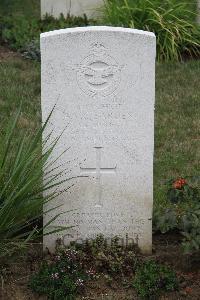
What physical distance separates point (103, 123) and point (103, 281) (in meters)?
0.91

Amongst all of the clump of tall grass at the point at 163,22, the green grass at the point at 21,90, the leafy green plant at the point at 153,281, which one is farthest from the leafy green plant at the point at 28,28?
the leafy green plant at the point at 153,281

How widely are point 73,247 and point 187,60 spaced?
5.15 meters

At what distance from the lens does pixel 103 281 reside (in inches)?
175

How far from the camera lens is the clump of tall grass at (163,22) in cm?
926

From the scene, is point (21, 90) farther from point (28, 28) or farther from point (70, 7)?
point (70, 7)

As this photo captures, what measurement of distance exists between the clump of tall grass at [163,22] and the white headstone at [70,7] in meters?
0.52

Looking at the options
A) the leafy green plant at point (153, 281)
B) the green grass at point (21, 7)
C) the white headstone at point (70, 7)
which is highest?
the green grass at point (21, 7)

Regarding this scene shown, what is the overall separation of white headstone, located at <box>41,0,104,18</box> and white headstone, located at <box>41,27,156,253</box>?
20.0ft

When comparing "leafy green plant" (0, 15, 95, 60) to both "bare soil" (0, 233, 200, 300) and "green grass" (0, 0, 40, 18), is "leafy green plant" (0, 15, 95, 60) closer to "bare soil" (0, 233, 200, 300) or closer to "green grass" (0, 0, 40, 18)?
"green grass" (0, 0, 40, 18)

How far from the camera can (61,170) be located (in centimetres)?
451

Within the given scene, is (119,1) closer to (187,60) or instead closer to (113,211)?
(187,60)

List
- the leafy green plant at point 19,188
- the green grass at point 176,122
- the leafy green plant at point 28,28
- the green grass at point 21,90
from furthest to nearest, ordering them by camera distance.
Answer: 1. the leafy green plant at point 28,28
2. the green grass at point 21,90
3. the green grass at point 176,122
4. the leafy green plant at point 19,188

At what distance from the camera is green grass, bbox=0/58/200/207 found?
247 inches

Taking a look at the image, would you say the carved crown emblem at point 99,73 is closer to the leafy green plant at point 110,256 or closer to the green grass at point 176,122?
the leafy green plant at point 110,256
